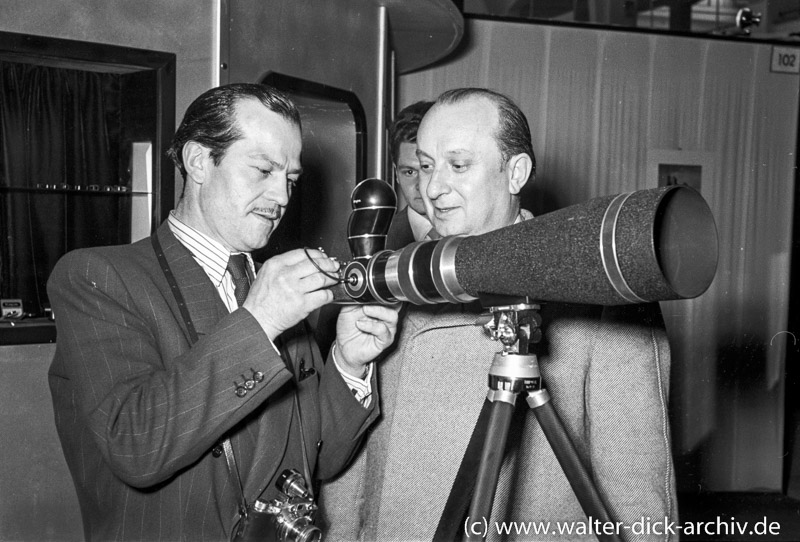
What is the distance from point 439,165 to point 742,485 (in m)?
5.20

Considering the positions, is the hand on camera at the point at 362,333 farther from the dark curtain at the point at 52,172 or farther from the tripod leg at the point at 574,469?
the dark curtain at the point at 52,172

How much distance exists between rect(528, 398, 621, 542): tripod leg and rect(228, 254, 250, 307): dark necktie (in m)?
0.73

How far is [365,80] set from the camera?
344cm

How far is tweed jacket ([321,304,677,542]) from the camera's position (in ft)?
4.86

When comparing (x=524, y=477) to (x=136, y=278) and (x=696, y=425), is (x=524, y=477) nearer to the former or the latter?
(x=136, y=278)

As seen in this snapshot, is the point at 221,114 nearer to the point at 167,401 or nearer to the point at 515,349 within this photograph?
the point at 167,401

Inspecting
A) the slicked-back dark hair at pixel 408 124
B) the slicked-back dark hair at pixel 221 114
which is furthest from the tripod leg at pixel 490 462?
the slicked-back dark hair at pixel 408 124

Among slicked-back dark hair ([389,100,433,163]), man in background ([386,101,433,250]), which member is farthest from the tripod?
slicked-back dark hair ([389,100,433,163])

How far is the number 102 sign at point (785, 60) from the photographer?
18.4 ft

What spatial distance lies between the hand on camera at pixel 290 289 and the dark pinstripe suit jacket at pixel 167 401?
0.03m

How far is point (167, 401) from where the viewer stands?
3.84ft

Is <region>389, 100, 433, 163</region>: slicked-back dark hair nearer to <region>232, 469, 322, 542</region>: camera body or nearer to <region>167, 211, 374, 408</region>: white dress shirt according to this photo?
<region>167, 211, 374, 408</region>: white dress shirt

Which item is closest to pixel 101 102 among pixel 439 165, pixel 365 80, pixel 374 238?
pixel 365 80

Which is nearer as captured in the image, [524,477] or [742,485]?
[524,477]
